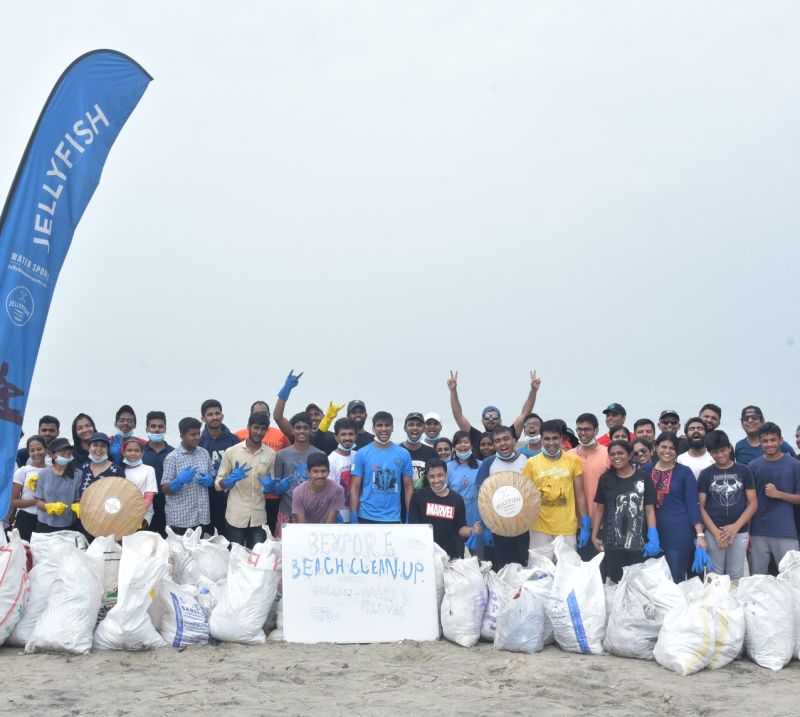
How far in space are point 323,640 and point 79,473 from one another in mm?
2389

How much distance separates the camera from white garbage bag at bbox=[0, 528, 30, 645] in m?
6.23

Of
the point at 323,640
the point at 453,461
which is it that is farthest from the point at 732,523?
the point at 323,640

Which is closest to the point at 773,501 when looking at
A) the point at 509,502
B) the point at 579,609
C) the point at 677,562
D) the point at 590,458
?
the point at 677,562

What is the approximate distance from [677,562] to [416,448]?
8.73 ft

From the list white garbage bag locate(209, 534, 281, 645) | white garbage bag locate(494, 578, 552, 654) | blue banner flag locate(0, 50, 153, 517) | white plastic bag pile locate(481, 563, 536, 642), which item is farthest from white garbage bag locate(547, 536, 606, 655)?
blue banner flag locate(0, 50, 153, 517)

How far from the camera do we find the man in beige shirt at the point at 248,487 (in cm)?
777

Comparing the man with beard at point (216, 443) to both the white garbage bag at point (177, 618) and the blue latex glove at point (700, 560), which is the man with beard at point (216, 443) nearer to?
the white garbage bag at point (177, 618)

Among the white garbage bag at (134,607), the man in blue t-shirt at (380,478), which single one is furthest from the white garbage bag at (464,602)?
the white garbage bag at (134,607)

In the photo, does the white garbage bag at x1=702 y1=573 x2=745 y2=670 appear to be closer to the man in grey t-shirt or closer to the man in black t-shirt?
the man in black t-shirt

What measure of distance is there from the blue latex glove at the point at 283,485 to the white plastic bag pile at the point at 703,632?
3256 mm

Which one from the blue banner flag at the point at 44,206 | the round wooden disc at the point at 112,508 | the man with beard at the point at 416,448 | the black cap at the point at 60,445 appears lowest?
the round wooden disc at the point at 112,508

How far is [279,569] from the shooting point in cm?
701

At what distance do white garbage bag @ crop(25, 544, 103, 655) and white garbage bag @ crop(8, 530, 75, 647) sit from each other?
60 mm

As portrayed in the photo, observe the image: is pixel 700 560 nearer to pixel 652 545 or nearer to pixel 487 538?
pixel 652 545
